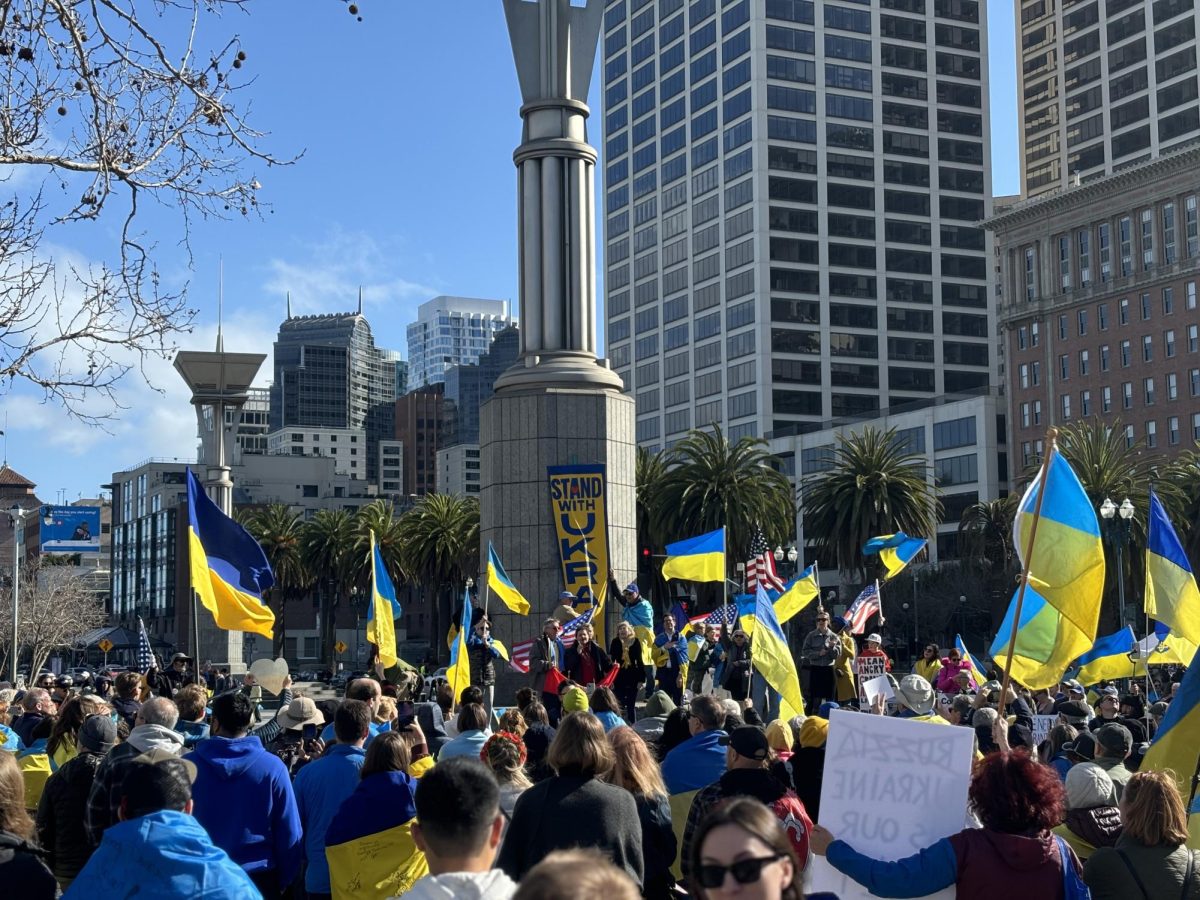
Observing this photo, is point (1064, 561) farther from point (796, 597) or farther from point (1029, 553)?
point (796, 597)

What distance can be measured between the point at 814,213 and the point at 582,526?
99855 mm

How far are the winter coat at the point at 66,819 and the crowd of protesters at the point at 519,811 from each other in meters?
0.01

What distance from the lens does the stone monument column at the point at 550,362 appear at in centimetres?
2988

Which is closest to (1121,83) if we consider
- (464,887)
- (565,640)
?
(565,640)

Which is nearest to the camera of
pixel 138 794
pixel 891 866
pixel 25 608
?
pixel 138 794

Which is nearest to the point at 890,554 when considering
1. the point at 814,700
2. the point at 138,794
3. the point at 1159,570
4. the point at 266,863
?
the point at 814,700

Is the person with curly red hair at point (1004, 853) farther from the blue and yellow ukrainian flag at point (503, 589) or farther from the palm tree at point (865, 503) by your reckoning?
the palm tree at point (865, 503)

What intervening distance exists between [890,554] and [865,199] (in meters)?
104

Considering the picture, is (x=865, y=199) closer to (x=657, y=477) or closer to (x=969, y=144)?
(x=969, y=144)

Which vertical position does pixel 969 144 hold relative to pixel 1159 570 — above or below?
above

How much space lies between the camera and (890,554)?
2814 centimetres

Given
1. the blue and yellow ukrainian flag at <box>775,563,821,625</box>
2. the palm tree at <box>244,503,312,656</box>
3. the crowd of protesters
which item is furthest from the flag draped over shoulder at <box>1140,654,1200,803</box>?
the palm tree at <box>244,503,312,656</box>

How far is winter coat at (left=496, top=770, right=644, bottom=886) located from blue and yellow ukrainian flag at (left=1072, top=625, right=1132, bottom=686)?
14.8 meters

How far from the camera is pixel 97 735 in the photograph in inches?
342
